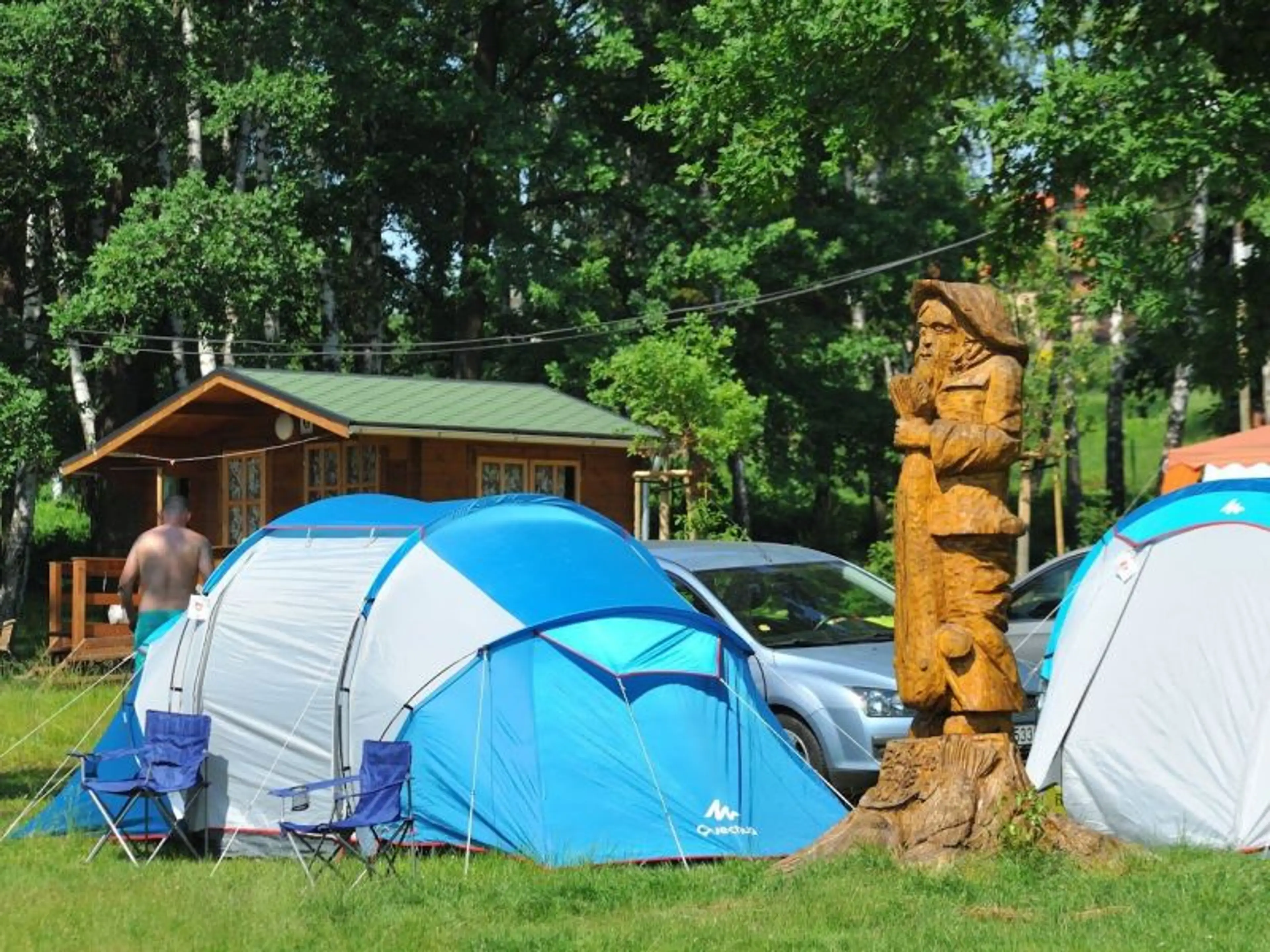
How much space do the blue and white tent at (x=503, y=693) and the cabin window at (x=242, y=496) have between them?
1407 centimetres

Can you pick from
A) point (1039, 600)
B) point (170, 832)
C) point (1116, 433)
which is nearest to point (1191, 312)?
point (1039, 600)

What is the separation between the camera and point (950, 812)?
860 cm

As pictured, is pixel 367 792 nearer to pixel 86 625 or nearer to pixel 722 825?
pixel 722 825

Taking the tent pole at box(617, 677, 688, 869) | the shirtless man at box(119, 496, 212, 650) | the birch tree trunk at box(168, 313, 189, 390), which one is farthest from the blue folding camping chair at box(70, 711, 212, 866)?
the birch tree trunk at box(168, 313, 189, 390)

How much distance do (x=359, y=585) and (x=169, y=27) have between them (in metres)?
19.2

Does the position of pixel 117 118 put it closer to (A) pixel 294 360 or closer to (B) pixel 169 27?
(B) pixel 169 27

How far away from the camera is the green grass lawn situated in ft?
23.5

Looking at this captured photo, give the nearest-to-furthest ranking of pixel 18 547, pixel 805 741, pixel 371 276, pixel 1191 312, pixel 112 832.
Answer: pixel 112 832 → pixel 805 741 → pixel 1191 312 → pixel 18 547 → pixel 371 276

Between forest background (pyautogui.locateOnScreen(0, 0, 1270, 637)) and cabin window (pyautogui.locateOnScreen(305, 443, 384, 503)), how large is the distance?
3330mm

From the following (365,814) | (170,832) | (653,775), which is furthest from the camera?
(170,832)

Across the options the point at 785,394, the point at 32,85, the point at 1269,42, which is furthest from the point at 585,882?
the point at 785,394

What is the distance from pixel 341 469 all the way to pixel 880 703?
1321 cm

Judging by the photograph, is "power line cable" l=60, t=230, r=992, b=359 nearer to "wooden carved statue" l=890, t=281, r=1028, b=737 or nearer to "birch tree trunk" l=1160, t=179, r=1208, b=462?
"birch tree trunk" l=1160, t=179, r=1208, b=462

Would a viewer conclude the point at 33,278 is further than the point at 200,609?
Yes
